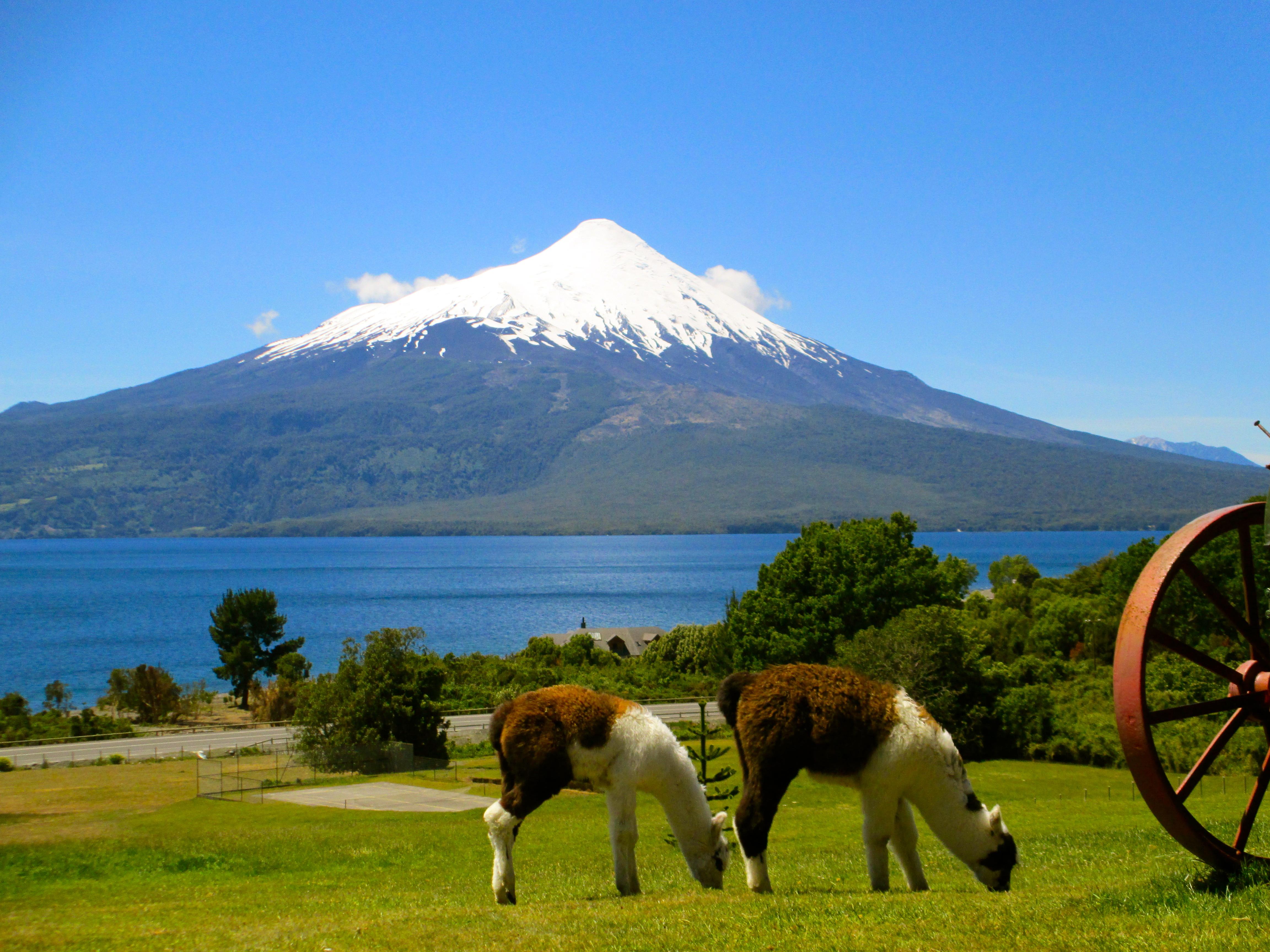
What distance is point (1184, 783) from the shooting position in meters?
8.30

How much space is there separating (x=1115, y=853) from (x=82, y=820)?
25.5 meters

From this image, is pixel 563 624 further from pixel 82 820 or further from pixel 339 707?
pixel 82 820

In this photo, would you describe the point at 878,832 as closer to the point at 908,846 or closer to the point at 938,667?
the point at 908,846

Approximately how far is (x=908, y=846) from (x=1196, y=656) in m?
3.48

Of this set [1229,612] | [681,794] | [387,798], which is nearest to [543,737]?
[681,794]

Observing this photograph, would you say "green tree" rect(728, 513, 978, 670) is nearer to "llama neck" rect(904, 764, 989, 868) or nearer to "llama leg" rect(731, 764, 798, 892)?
"llama neck" rect(904, 764, 989, 868)

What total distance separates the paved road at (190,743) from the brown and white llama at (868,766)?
114 ft

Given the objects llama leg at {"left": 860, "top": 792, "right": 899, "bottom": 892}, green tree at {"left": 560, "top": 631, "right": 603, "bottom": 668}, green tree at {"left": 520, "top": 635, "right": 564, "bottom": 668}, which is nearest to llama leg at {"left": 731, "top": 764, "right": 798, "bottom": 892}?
llama leg at {"left": 860, "top": 792, "right": 899, "bottom": 892}

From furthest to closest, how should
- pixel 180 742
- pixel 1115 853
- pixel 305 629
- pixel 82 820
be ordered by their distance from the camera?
pixel 305 629 → pixel 180 742 → pixel 82 820 → pixel 1115 853

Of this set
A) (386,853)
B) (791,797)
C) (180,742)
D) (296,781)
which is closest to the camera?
(386,853)

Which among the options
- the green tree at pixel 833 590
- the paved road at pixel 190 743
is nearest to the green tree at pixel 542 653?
the paved road at pixel 190 743

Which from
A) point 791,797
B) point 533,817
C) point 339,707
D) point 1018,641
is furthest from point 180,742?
point 1018,641

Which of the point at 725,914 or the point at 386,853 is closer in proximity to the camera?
the point at 725,914

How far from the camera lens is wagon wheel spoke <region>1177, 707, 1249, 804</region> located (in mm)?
8305
